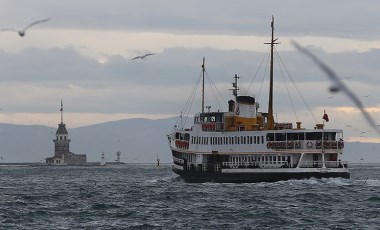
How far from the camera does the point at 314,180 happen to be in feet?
355

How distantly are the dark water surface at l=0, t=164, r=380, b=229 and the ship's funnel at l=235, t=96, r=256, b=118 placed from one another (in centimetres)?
1660

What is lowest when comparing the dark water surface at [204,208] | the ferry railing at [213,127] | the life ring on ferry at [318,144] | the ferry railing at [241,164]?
the dark water surface at [204,208]

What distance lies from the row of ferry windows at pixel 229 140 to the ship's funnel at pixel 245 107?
511 centimetres

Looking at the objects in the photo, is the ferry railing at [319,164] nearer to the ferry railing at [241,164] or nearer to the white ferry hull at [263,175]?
the white ferry hull at [263,175]

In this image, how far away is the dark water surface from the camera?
6625 centimetres

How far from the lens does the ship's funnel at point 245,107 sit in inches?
4754

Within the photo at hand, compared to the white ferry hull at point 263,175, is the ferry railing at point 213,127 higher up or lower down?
higher up

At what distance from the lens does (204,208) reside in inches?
3051

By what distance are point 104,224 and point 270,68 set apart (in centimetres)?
6287

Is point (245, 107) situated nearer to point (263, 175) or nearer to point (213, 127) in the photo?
point (213, 127)

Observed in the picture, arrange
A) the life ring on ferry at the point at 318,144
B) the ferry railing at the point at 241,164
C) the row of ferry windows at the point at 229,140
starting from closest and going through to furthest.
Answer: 1. the life ring on ferry at the point at 318,144
2. the ferry railing at the point at 241,164
3. the row of ferry windows at the point at 229,140

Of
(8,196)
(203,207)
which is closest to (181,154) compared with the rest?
(8,196)

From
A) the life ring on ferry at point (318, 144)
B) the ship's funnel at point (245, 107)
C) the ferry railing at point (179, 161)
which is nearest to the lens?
the life ring on ferry at point (318, 144)

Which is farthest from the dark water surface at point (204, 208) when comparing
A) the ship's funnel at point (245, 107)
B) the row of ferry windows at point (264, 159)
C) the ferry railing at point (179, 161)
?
the ferry railing at point (179, 161)
